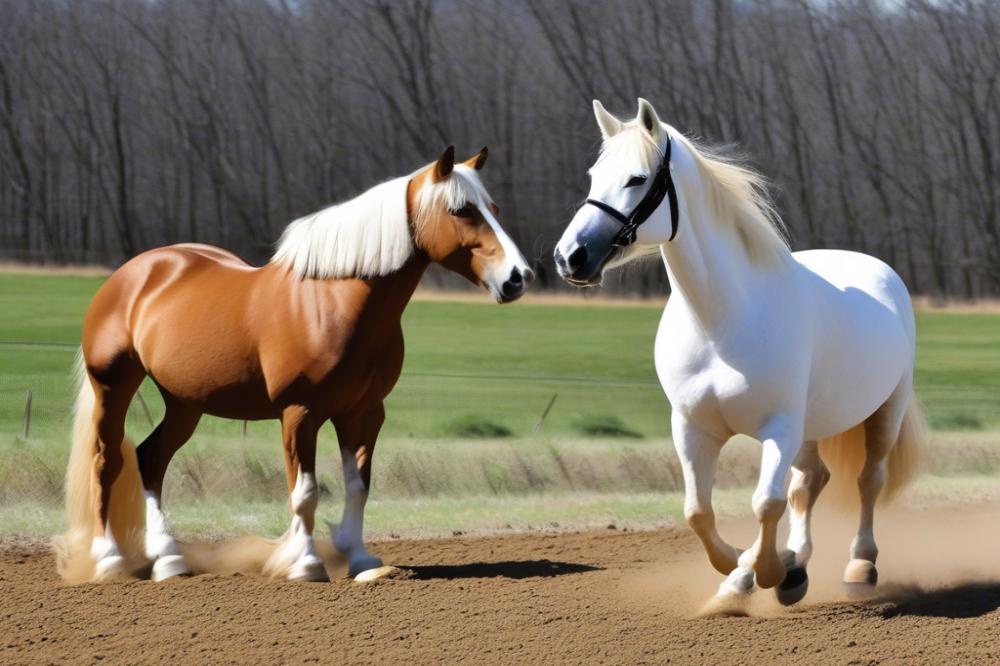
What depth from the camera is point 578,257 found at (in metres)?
4.93

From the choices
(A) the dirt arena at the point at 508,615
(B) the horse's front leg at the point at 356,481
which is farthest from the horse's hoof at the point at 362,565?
(A) the dirt arena at the point at 508,615

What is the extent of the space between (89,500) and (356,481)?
143 cm

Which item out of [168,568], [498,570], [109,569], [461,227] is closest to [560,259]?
[461,227]

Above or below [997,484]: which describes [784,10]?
above

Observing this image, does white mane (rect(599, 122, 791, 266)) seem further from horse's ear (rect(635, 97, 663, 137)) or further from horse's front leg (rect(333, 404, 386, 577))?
horse's front leg (rect(333, 404, 386, 577))

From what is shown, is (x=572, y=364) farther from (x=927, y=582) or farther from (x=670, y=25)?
(x=927, y=582)

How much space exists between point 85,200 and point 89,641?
54.6 feet

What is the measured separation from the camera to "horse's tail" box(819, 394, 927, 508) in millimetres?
6715

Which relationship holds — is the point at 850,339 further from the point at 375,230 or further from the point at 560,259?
the point at 375,230

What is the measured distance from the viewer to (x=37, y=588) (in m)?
6.45

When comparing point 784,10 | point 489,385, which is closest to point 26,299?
point 489,385

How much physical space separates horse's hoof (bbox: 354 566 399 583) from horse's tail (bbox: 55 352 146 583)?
50.0 inches

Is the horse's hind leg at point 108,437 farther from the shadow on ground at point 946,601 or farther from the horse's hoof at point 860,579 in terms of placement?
the shadow on ground at point 946,601

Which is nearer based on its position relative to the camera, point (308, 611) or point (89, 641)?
point (89, 641)
